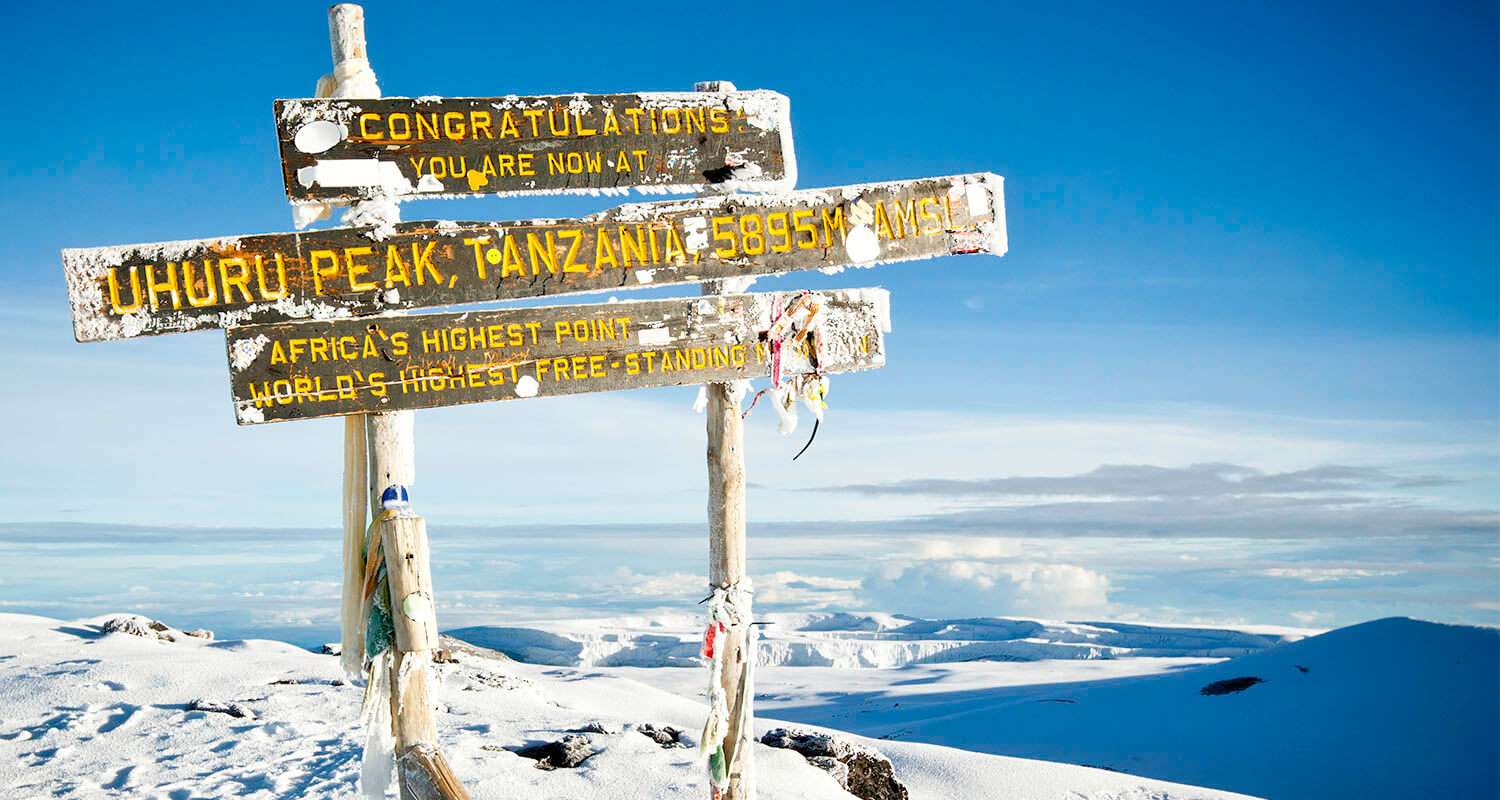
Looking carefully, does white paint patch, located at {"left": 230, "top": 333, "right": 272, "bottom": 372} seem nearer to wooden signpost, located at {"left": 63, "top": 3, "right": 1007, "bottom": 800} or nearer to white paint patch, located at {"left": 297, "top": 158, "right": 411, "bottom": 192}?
wooden signpost, located at {"left": 63, "top": 3, "right": 1007, "bottom": 800}

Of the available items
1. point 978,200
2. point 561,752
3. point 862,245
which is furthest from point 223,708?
point 978,200

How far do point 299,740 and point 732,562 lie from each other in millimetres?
4346

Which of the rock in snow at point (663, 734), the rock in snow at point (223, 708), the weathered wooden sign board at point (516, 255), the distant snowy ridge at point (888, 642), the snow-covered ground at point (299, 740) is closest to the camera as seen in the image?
the weathered wooden sign board at point (516, 255)

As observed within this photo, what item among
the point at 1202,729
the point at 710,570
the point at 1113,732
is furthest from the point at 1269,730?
the point at 710,570

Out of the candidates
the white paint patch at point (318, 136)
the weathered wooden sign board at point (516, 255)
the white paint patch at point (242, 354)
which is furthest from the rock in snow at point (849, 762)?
the white paint patch at point (318, 136)

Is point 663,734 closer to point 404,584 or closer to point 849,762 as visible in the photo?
point 849,762

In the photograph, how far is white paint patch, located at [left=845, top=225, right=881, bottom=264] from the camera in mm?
5270

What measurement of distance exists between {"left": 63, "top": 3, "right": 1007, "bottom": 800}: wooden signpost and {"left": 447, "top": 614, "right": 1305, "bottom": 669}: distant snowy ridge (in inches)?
585

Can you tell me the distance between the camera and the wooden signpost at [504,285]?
15.6 ft

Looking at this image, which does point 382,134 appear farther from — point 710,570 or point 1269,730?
point 1269,730

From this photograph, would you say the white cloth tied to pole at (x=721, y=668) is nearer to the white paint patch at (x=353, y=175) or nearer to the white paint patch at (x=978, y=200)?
the white paint patch at (x=978, y=200)

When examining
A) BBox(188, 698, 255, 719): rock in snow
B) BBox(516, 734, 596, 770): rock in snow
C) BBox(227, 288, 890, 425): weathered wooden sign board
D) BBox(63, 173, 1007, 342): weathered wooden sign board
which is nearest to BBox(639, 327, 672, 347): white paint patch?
BBox(227, 288, 890, 425): weathered wooden sign board

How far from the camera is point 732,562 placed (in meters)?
5.47

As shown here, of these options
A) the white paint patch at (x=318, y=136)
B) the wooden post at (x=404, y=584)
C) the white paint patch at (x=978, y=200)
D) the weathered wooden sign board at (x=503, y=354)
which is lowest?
the wooden post at (x=404, y=584)
